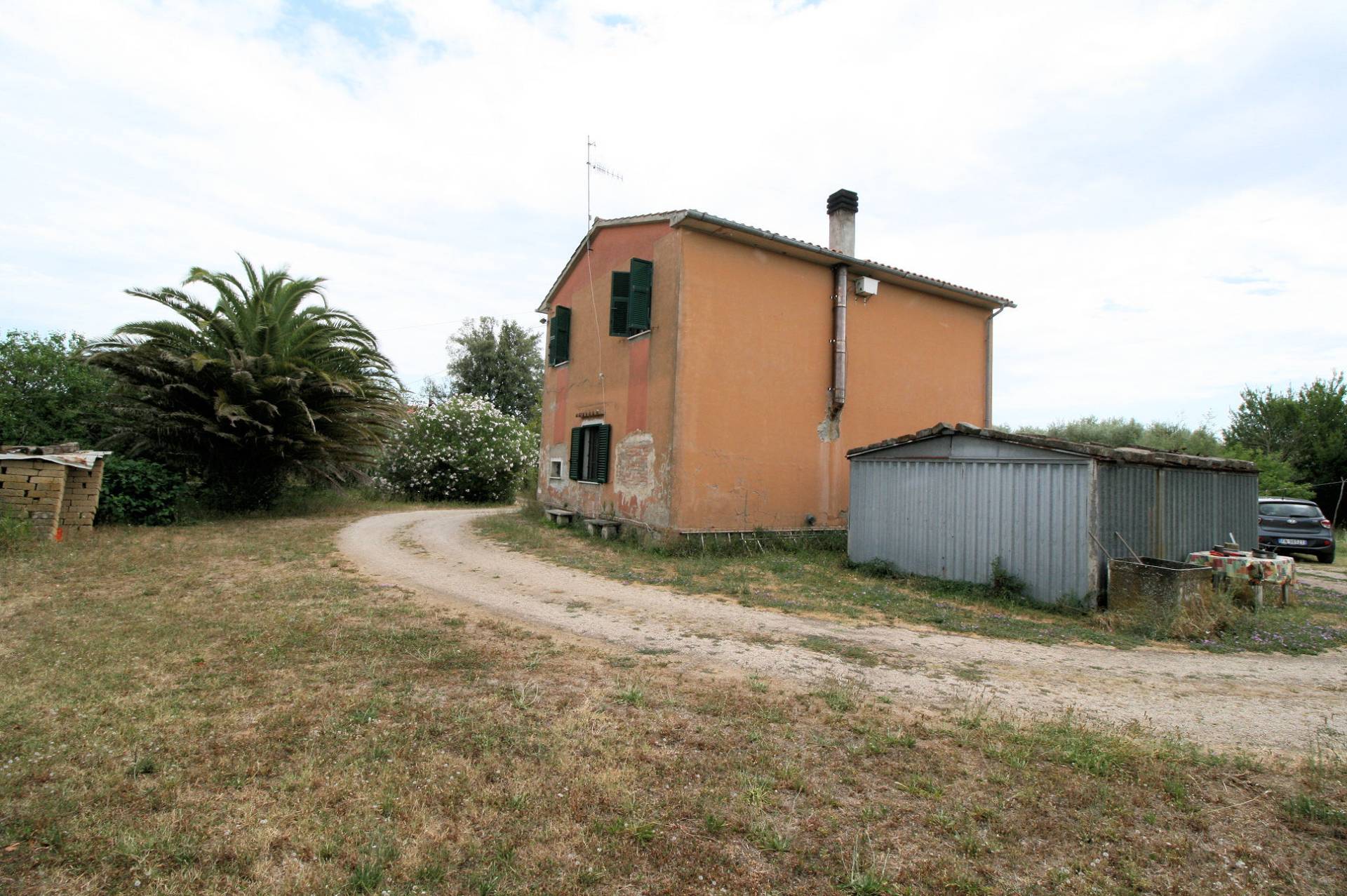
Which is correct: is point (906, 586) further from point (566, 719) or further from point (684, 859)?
point (684, 859)

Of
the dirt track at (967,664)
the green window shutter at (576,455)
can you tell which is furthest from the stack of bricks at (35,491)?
the green window shutter at (576,455)

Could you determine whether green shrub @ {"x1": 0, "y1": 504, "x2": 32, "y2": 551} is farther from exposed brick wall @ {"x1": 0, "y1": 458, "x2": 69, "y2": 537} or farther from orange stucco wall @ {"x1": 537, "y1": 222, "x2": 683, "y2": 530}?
orange stucco wall @ {"x1": 537, "y1": 222, "x2": 683, "y2": 530}

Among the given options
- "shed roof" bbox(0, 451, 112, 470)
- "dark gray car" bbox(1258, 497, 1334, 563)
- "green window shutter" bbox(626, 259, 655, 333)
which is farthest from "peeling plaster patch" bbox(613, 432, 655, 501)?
"dark gray car" bbox(1258, 497, 1334, 563)

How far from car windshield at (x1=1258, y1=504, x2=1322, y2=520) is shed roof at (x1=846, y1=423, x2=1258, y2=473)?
5.67 metres

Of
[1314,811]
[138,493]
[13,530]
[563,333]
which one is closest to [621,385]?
[563,333]

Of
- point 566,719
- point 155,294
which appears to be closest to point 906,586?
point 566,719

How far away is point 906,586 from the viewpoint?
9.29 metres

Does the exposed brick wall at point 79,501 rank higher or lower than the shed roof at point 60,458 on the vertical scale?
lower

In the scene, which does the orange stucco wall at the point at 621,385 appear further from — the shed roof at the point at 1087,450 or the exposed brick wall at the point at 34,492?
the exposed brick wall at the point at 34,492

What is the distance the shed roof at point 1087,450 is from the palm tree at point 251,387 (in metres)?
10.8

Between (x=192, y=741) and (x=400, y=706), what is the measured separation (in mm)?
1017

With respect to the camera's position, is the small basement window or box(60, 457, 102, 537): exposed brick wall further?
the small basement window

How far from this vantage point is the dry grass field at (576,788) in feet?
8.68

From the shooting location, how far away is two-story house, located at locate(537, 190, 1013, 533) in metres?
11.6
